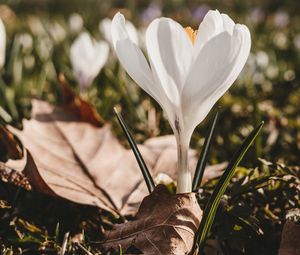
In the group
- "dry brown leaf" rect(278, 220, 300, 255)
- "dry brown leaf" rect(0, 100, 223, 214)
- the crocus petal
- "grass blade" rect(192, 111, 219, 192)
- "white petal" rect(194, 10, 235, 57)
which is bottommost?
"dry brown leaf" rect(0, 100, 223, 214)

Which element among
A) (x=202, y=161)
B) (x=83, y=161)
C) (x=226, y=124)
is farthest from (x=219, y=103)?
(x=202, y=161)

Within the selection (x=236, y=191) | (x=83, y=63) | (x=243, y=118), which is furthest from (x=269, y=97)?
(x=236, y=191)

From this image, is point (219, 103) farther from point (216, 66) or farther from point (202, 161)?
point (216, 66)

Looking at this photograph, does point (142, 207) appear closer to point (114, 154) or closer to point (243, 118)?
point (114, 154)

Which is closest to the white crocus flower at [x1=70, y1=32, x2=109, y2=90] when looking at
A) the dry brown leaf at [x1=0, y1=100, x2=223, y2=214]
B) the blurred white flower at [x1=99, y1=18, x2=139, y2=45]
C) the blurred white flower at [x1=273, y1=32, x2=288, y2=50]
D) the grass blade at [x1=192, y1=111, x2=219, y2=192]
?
the blurred white flower at [x1=99, y1=18, x2=139, y2=45]

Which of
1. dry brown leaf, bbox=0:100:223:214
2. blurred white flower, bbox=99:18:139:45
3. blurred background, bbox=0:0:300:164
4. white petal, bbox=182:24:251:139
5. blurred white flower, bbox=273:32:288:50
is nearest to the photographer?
white petal, bbox=182:24:251:139

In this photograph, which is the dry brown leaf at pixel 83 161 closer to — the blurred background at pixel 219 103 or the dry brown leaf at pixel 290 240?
the blurred background at pixel 219 103

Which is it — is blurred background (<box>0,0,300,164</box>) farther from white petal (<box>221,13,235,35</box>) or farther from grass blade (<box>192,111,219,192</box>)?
white petal (<box>221,13,235,35</box>)
